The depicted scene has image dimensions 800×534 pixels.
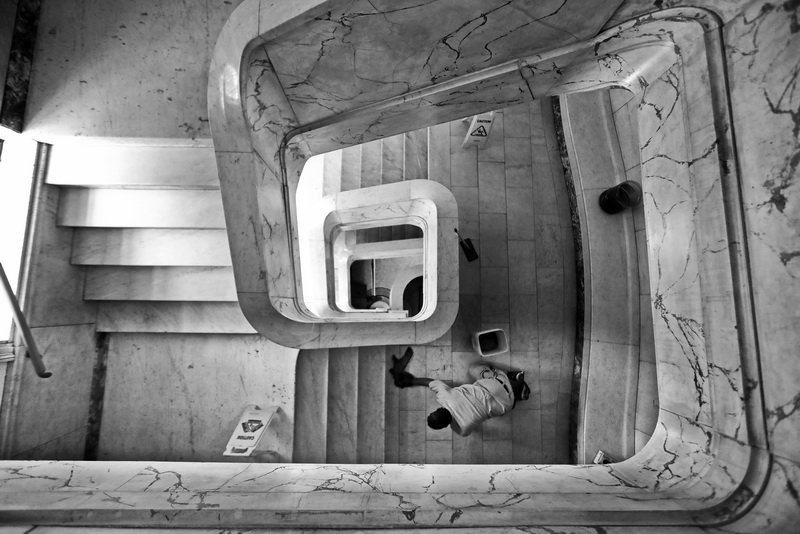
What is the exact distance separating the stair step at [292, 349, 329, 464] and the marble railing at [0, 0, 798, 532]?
2493mm

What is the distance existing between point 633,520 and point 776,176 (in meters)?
1.28

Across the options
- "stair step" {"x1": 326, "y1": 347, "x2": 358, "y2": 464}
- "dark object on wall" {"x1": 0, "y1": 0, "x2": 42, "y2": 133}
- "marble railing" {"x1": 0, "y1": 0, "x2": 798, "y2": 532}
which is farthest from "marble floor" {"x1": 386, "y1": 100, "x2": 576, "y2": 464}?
"dark object on wall" {"x1": 0, "y1": 0, "x2": 42, "y2": 133}

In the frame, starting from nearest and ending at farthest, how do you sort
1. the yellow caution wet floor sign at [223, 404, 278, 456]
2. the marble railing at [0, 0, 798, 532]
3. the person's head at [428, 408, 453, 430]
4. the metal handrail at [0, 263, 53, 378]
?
1. the marble railing at [0, 0, 798, 532]
2. the metal handrail at [0, 263, 53, 378]
3. the yellow caution wet floor sign at [223, 404, 278, 456]
4. the person's head at [428, 408, 453, 430]

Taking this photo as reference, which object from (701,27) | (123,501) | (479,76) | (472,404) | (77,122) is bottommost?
(472,404)

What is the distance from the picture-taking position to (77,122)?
3162 millimetres

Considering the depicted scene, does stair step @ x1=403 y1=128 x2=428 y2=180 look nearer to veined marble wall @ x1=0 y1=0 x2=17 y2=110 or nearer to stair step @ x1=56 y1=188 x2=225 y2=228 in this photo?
stair step @ x1=56 y1=188 x2=225 y2=228

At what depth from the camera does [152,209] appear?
336 cm

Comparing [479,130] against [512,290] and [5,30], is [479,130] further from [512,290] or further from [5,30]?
[5,30]

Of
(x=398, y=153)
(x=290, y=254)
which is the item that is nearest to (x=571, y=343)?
(x=398, y=153)

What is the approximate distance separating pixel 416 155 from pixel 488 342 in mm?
2713

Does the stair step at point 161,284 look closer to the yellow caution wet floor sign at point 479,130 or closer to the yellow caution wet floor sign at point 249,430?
the yellow caution wet floor sign at point 249,430

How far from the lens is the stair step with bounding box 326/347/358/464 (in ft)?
14.1

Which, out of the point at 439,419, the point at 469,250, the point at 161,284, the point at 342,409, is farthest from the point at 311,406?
the point at 469,250

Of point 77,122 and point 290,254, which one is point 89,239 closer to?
point 77,122
